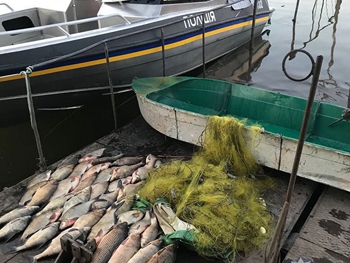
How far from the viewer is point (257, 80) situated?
9.66 m

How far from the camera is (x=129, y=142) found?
593 cm

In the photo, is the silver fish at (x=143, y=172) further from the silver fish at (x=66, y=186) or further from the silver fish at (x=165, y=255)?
the silver fish at (x=165, y=255)

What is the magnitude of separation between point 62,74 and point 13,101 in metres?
0.97

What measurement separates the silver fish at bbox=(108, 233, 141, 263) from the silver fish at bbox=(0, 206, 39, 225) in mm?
1302

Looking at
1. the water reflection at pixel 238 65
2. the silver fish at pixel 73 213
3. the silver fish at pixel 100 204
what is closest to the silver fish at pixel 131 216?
the silver fish at pixel 100 204

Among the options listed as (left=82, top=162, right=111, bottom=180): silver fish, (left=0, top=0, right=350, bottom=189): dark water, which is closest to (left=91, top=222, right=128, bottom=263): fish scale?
(left=82, top=162, right=111, bottom=180): silver fish

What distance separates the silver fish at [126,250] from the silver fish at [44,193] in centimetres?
137

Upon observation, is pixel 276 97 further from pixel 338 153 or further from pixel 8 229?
pixel 8 229

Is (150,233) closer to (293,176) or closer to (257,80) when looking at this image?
(293,176)

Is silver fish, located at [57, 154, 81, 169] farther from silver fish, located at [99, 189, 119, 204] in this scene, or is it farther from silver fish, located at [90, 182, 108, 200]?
silver fish, located at [99, 189, 119, 204]

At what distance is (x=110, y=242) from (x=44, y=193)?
4.35ft

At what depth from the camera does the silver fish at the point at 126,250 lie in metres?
3.66

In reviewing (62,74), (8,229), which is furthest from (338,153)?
(62,74)

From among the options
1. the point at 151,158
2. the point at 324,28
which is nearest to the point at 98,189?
the point at 151,158
